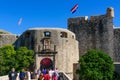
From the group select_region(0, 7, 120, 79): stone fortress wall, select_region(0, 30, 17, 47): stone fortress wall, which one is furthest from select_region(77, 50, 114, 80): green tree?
select_region(0, 30, 17, 47): stone fortress wall

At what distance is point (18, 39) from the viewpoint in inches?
1690

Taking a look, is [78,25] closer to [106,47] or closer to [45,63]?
[106,47]

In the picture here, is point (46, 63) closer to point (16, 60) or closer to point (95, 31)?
point (16, 60)

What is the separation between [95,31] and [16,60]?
13.4 m

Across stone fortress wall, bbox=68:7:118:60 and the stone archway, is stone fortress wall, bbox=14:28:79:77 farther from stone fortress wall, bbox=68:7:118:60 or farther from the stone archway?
stone fortress wall, bbox=68:7:118:60

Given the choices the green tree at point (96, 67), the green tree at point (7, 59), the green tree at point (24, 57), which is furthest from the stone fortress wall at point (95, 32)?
the green tree at point (7, 59)

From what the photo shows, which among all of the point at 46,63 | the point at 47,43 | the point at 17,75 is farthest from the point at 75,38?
the point at 17,75

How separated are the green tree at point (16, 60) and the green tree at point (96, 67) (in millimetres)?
5851

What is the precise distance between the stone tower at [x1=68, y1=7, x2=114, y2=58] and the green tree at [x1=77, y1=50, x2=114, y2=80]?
7503 mm

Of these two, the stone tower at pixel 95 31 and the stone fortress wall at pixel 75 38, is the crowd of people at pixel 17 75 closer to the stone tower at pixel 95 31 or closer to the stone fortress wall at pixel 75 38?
the stone fortress wall at pixel 75 38

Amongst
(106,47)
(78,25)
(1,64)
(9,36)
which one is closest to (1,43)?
(9,36)

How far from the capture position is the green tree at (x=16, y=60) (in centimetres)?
3744

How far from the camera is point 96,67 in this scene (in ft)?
122

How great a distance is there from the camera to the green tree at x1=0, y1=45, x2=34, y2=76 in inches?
1474
